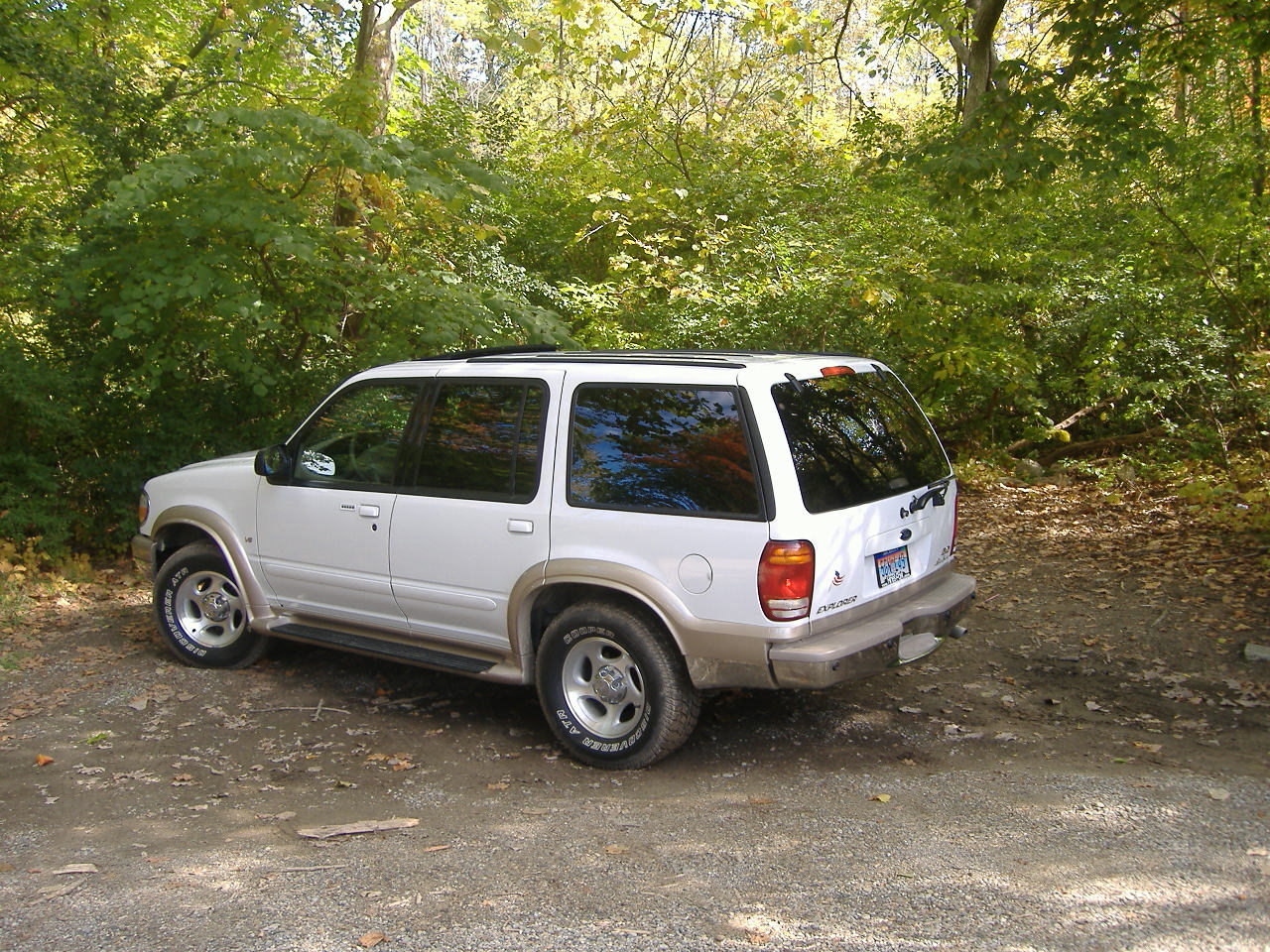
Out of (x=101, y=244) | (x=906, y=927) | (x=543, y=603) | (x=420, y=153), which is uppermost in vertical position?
(x=420, y=153)

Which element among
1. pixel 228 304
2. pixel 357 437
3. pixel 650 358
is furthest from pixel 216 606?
pixel 650 358

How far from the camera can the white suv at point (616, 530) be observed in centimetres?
452

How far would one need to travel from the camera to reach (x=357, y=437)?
5.81 m

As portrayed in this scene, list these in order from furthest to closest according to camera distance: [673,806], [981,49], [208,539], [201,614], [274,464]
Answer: [981,49] < [201,614] < [208,539] < [274,464] < [673,806]

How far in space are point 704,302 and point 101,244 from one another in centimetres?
597

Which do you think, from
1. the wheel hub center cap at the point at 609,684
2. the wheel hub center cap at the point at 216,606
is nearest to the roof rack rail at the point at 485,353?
the wheel hub center cap at the point at 609,684

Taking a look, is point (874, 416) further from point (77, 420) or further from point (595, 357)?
point (77, 420)

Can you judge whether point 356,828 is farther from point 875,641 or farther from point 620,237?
point 620,237

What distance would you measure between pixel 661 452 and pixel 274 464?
2.43m

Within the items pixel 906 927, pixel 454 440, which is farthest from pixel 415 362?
pixel 906 927

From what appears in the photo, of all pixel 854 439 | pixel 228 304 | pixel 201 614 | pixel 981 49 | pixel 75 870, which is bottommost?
pixel 75 870

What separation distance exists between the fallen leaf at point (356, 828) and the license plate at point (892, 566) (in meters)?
2.33

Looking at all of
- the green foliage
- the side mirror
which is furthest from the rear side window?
the green foliage

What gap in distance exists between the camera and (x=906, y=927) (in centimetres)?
334
